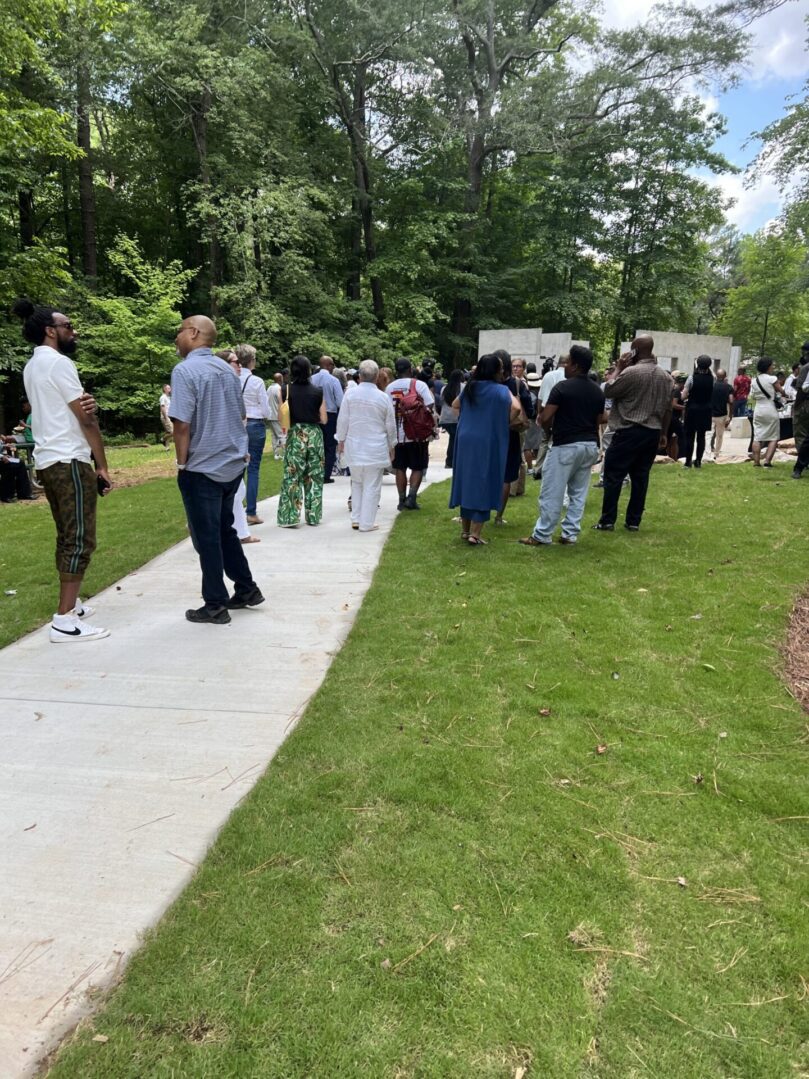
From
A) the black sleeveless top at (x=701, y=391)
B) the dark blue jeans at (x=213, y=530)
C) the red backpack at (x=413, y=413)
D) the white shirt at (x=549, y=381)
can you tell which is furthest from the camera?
the black sleeveless top at (x=701, y=391)

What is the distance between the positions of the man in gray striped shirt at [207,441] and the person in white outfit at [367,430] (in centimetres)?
263

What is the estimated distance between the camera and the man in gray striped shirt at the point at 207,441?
4.33 m

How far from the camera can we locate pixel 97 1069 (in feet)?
5.26

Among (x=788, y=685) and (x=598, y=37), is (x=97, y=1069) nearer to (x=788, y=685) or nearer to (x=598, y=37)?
(x=788, y=685)

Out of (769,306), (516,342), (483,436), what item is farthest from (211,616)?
(769,306)

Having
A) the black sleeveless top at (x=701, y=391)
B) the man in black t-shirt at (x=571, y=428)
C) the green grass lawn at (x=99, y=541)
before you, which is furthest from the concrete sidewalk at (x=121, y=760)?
the black sleeveless top at (x=701, y=391)

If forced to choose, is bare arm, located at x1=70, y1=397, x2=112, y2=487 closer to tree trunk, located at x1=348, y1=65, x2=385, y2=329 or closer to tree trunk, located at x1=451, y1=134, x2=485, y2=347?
tree trunk, located at x1=348, y1=65, x2=385, y2=329

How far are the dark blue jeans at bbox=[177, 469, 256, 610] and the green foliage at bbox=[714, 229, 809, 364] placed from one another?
137ft

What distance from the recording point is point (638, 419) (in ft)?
21.2

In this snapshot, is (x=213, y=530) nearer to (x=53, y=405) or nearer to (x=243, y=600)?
(x=243, y=600)

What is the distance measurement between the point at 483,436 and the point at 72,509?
366 centimetres

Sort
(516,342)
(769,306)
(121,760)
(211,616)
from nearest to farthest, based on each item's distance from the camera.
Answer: (121,760)
(211,616)
(516,342)
(769,306)

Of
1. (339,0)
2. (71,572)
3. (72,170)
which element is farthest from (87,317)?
(71,572)

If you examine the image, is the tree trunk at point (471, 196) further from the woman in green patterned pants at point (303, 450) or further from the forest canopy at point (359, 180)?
the woman in green patterned pants at point (303, 450)
